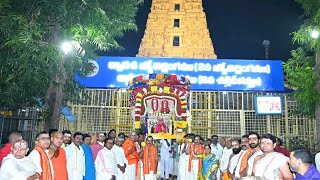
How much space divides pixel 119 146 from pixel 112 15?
3537mm

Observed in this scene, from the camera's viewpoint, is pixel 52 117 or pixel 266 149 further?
pixel 52 117

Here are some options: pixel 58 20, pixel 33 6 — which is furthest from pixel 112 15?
pixel 33 6

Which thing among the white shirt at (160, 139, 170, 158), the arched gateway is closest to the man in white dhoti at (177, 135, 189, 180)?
the white shirt at (160, 139, 170, 158)

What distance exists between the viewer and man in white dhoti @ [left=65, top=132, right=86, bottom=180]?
5.24 meters

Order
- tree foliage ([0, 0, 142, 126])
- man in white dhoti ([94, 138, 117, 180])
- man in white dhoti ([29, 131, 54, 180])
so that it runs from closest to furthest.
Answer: man in white dhoti ([29, 131, 54, 180])
tree foliage ([0, 0, 142, 126])
man in white dhoti ([94, 138, 117, 180])

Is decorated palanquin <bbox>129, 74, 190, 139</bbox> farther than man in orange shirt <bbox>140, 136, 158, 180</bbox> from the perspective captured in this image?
Yes

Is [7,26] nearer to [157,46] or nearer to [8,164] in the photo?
[8,164]

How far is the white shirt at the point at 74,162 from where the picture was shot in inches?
206

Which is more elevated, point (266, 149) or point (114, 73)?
point (114, 73)

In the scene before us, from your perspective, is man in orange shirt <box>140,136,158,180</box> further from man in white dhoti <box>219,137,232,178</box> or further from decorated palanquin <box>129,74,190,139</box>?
decorated palanquin <box>129,74,190,139</box>

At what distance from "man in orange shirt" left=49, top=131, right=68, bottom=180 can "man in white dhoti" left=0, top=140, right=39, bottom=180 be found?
0.66 m

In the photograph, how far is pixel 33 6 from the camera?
22.3ft

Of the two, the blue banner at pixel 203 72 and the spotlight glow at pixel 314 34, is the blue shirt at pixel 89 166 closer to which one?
the spotlight glow at pixel 314 34

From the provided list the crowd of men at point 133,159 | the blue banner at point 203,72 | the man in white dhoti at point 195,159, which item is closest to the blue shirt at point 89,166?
the crowd of men at point 133,159
